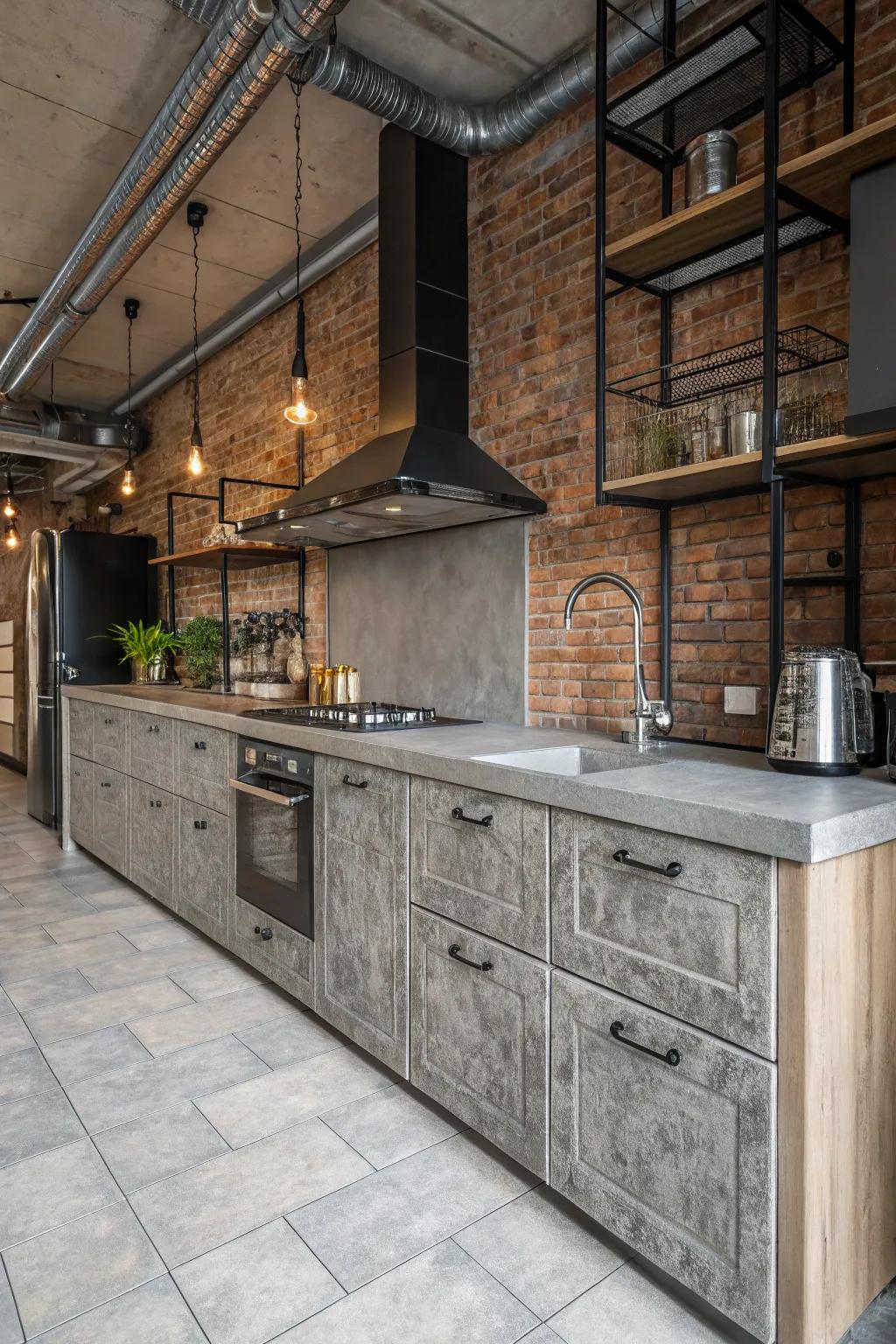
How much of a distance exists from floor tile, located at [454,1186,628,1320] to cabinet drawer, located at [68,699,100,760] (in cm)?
366

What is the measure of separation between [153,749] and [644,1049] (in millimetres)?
2956

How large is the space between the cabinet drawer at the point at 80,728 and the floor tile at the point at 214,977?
6.46ft

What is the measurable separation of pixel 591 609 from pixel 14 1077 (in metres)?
2.32

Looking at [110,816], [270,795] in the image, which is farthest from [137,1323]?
[110,816]

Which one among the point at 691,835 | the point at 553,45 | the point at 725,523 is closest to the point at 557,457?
the point at 725,523

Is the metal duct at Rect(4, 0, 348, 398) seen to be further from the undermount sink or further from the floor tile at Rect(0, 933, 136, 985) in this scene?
the floor tile at Rect(0, 933, 136, 985)

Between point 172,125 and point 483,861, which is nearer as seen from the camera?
point 483,861

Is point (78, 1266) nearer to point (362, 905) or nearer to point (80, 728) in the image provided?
point (362, 905)

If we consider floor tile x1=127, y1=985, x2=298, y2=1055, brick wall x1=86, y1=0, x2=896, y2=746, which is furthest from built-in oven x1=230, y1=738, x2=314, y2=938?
brick wall x1=86, y1=0, x2=896, y2=746

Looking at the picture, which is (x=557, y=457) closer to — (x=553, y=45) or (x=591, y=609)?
→ (x=591, y=609)

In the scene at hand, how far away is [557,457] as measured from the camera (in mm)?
3023

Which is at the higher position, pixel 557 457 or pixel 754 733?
pixel 557 457

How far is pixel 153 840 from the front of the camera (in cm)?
392

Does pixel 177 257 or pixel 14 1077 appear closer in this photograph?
pixel 14 1077
